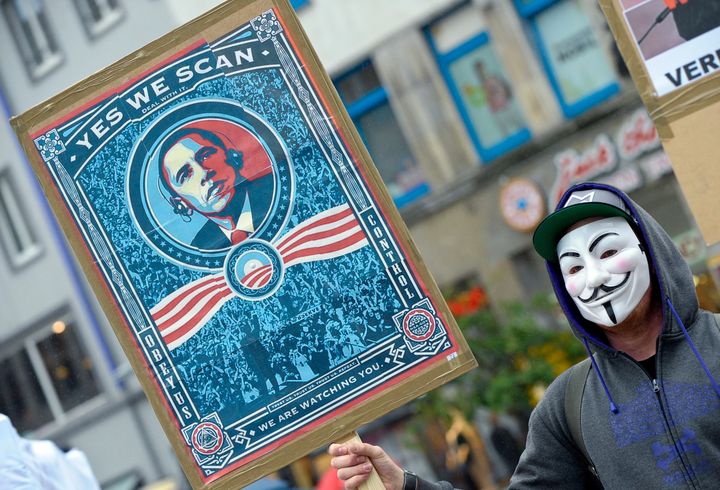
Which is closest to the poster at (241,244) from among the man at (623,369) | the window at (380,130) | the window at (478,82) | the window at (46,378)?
the man at (623,369)

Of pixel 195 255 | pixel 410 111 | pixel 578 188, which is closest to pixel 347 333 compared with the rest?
pixel 195 255

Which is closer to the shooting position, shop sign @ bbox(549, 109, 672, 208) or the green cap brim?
the green cap brim

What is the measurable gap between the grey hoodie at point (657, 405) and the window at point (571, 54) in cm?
1463

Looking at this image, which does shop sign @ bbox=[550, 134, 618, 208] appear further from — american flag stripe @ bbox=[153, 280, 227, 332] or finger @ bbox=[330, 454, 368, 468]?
finger @ bbox=[330, 454, 368, 468]

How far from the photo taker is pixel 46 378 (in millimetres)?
23406

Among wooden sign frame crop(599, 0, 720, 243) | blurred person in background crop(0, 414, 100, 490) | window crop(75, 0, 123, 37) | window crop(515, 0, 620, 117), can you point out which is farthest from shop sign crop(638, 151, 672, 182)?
wooden sign frame crop(599, 0, 720, 243)

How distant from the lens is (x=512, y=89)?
1833 cm

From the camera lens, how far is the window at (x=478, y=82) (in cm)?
1844

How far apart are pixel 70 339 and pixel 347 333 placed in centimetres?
2012

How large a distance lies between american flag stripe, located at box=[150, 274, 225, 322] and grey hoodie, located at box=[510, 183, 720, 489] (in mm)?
1013

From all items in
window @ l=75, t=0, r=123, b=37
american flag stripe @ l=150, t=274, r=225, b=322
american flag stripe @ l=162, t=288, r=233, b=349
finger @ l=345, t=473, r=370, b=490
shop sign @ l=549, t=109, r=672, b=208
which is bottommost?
shop sign @ l=549, t=109, r=672, b=208

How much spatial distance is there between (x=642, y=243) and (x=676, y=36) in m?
0.89

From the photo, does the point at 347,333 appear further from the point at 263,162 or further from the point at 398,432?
the point at 398,432

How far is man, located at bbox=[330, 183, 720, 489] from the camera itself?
10.2ft
